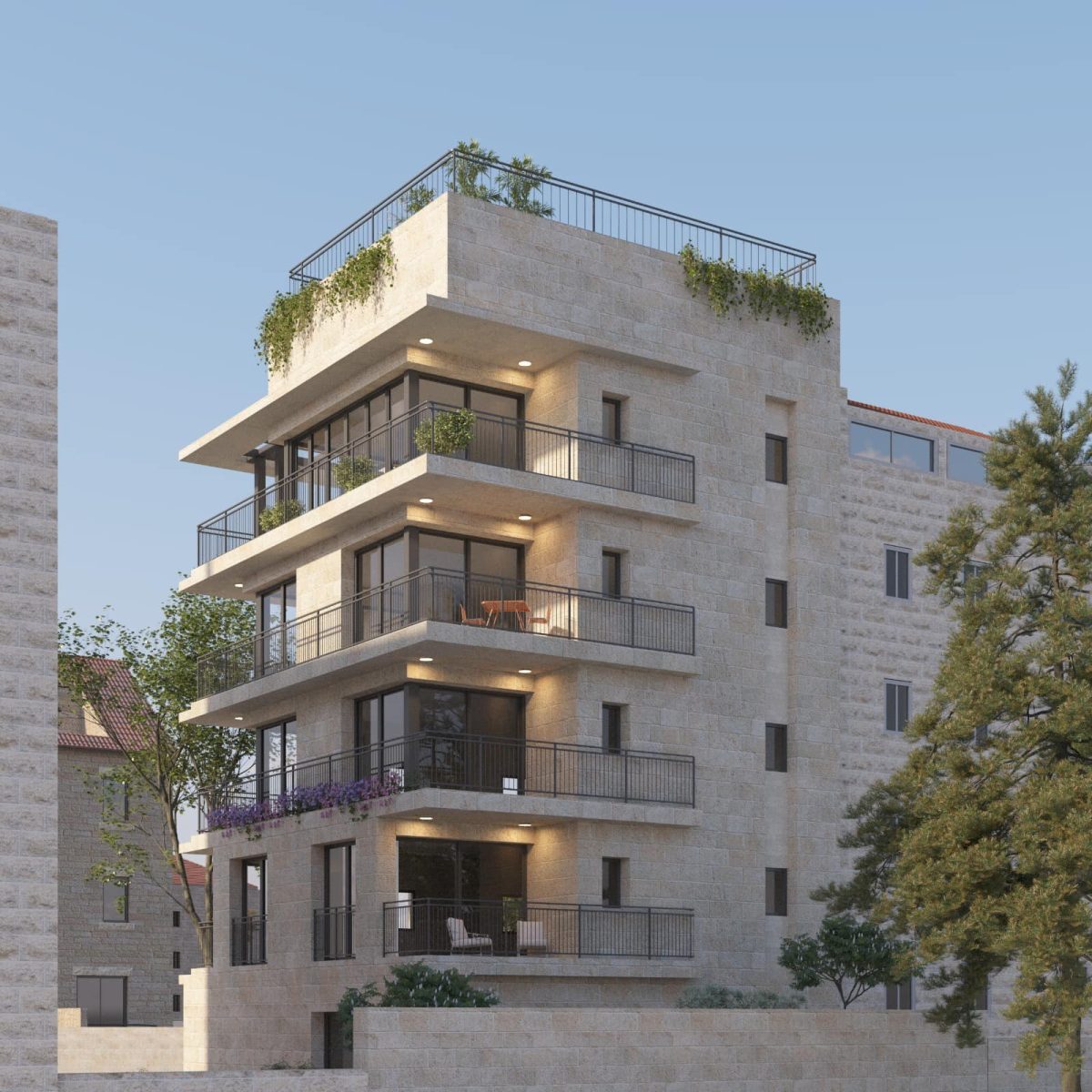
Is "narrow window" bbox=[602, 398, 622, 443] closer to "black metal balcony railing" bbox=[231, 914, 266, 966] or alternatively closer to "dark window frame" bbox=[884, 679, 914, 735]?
"dark window frame" bbox=[884, 679, 914, 735]

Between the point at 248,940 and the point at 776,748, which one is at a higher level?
the point at 776,748

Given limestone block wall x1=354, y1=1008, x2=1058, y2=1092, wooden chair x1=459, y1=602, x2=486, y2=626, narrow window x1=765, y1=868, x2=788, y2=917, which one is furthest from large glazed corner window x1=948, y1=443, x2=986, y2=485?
limestone block wall x1=354, y1=1008, x2=1058, y2=1092

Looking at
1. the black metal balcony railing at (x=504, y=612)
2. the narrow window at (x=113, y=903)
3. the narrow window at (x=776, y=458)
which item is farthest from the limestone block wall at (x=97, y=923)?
the narrow window at (x=776, y=458)

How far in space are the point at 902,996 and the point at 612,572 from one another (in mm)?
10742

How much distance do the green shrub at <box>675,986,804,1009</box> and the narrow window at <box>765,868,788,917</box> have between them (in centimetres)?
288

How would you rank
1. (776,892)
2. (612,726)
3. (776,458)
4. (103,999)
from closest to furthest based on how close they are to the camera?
(612,726) → (776,892) → (776,458) → (103,999)

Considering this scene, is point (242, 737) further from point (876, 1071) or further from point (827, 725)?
point (876, 1071)

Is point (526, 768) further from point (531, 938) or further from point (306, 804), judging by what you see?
point (306, 804)

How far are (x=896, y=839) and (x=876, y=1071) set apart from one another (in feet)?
14.4

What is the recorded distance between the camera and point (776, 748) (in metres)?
36.6

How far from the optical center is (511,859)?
111ft

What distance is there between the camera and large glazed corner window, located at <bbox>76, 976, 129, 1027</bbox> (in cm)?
5741

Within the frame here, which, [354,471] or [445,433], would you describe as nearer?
[445,433]

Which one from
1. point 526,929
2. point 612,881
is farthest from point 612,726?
point 526,929
